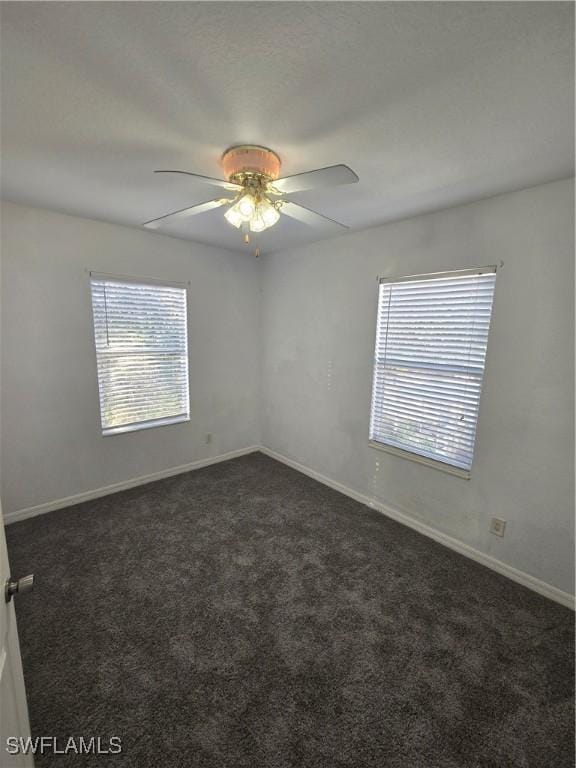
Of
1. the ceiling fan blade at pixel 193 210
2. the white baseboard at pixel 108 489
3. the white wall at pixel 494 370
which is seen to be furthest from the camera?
the white baseboard at pixel 108 489

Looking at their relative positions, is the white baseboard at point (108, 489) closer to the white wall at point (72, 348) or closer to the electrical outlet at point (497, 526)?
the white wall at point (72, 348)

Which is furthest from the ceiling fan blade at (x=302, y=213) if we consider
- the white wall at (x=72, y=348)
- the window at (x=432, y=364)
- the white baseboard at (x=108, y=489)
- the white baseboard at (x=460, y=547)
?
the white baseboard at (x=108, y=489)

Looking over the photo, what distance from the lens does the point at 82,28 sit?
3.24 feet

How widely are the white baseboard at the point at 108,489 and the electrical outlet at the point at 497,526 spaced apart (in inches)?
106

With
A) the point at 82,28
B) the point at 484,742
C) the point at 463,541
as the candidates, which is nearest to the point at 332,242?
the point at 82,28


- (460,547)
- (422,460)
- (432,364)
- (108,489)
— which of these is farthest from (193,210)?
(460,547)

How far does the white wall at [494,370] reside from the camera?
1.95 meters

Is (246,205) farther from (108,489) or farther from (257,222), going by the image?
(108,489)

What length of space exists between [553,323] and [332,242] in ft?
6.26

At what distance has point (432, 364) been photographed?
2512mm

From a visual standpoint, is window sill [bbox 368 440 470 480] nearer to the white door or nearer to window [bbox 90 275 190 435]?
window [bbox 90 275 190 435]

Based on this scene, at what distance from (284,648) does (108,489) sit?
2.25m

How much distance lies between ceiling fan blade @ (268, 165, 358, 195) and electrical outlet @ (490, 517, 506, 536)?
7.47 feet

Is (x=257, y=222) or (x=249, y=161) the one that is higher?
(x=249, y=161)
